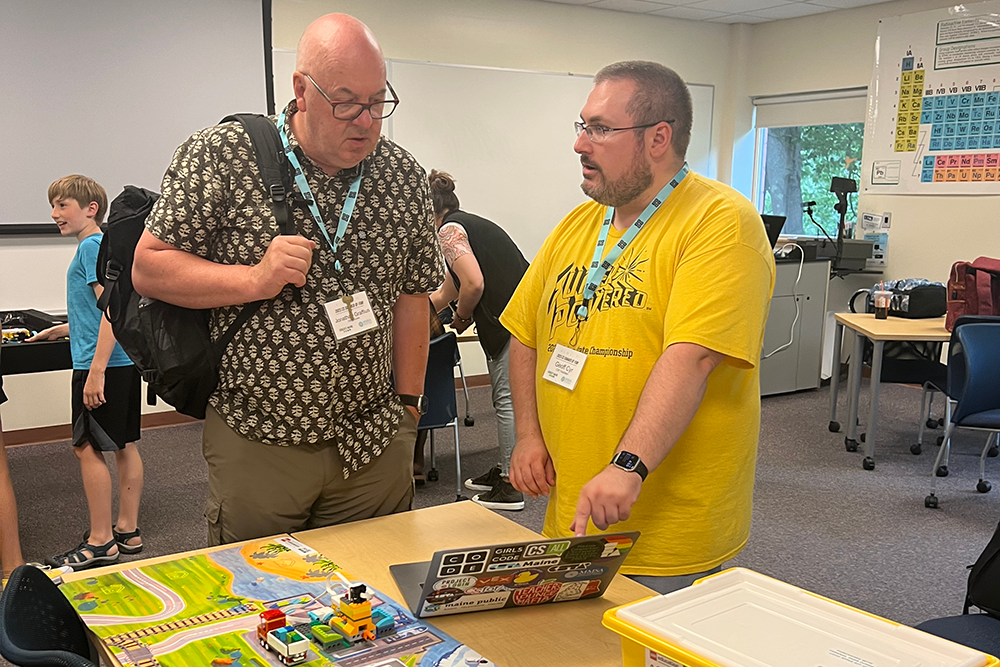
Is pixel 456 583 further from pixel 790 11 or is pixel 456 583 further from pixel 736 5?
pixel 790 11

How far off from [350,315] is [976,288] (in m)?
4.05

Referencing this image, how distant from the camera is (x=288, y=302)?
1.70 metres

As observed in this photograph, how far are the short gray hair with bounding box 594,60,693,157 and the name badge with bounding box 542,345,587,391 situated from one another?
448 millimetres

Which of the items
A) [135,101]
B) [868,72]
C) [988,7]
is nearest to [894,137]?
[868,72]

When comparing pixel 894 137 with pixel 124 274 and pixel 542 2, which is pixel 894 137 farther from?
pixel 124 274

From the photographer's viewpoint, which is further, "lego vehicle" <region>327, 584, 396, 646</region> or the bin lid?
"lego vehicle" <region>327, 584, 396, 646</region>

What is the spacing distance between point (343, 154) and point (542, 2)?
18.6 ft

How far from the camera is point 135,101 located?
519cm

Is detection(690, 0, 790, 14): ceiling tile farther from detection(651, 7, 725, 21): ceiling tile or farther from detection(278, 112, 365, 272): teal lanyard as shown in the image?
detection(278, 112, 365, 272): teal lanyard

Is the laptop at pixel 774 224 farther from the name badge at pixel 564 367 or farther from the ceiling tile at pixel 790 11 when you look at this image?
the name badge at pixel 564 367

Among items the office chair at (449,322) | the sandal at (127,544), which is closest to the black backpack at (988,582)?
the office chair at (449,322)

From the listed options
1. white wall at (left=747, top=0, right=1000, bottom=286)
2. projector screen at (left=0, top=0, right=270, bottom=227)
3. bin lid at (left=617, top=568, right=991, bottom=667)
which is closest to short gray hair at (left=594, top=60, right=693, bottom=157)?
bin lid at (left=617, top=568, right=991, bottom=667)

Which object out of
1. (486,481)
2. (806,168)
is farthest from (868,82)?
(486,481)

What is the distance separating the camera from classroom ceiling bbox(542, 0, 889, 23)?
685cm
